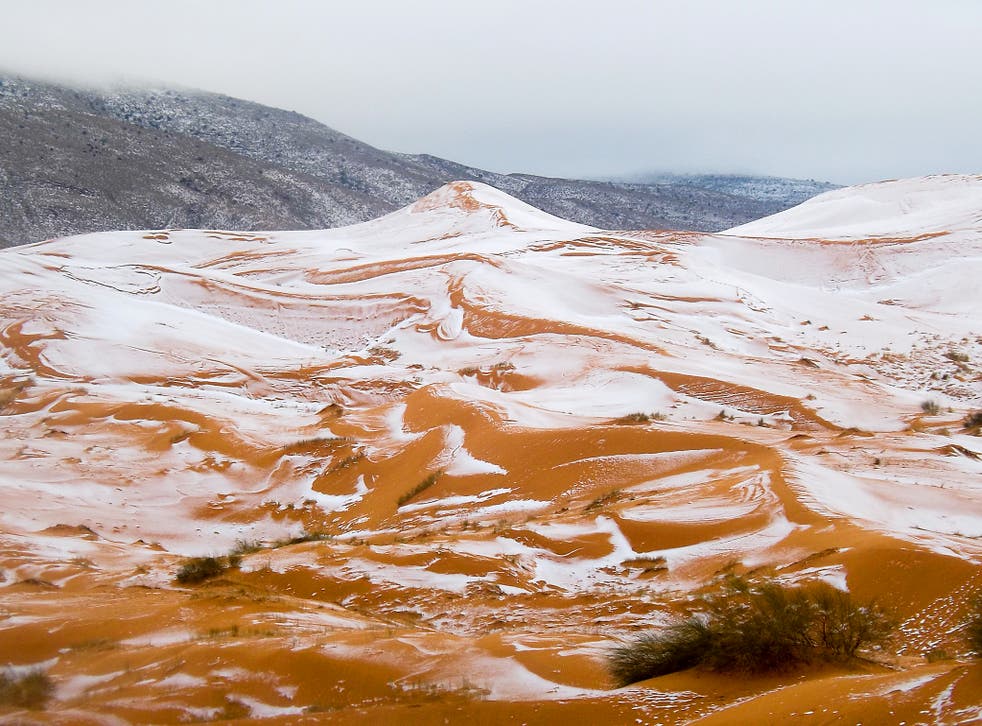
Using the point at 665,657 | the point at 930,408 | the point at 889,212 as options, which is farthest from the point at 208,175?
the point at 665,657

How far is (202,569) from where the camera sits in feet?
23.5

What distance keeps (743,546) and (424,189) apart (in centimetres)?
11261

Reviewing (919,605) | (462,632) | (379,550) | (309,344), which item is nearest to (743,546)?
(919,605)

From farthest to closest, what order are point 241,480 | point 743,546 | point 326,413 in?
1. point 326,413
2. point 241,480
3. point 743,546

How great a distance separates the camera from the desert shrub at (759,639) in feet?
15.0

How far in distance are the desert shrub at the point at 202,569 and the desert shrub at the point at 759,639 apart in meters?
3.80

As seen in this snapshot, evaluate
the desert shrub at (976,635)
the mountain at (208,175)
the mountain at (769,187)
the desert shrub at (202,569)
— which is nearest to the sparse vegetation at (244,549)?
the desert shrub at (202,569)

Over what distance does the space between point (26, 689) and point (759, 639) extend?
4.16 metres

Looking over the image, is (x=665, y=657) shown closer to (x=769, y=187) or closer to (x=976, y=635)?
(x=976, y=635)

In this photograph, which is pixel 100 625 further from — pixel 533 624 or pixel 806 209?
pixel 806 209

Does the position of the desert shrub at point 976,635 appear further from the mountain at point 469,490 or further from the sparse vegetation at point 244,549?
the sparse vegetation at point 244,549

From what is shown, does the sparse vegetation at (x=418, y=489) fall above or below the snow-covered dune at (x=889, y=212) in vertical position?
below

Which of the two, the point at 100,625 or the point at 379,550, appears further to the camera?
the point at 379,550

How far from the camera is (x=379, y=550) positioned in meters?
7.61
